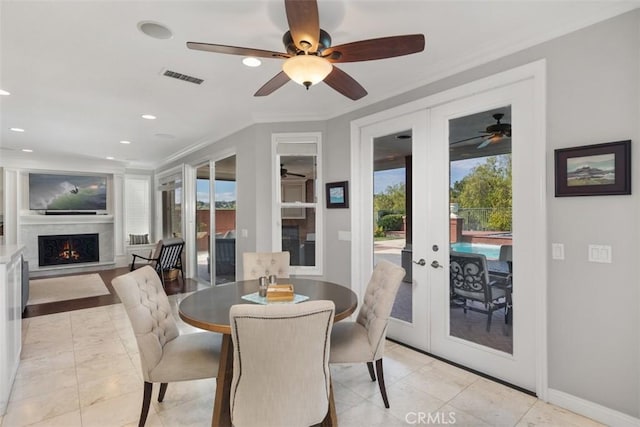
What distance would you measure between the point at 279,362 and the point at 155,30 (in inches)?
90.4

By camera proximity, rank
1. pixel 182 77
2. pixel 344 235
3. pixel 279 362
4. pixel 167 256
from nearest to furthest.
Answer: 1. pixel 279 362
2. pixel 182 77
3. pixel 344 235
4. pixel 167 256

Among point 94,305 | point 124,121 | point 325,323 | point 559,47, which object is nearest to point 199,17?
point 325,323

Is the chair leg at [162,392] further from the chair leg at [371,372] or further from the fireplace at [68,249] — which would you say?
the fireplace at [68,249]

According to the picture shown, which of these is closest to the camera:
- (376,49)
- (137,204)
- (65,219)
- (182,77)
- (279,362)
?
(279,362)

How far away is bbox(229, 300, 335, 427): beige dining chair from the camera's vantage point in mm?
1363

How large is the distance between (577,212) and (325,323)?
1.86m

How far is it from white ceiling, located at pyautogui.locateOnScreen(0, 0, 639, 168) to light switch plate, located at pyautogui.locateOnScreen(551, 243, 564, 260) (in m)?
1.42

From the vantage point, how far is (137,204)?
8609 millimetres

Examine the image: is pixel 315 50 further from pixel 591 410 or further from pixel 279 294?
pixel 591 410

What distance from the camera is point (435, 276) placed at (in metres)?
3.01

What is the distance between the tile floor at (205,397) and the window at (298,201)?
5.19 feet

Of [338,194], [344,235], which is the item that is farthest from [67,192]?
[344,235]

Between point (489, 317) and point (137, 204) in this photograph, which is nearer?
point (489, 317)

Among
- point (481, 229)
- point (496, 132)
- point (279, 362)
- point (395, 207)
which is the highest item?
point (496, 132)
